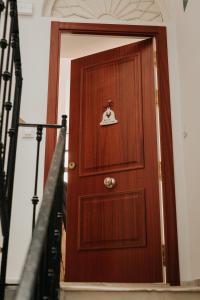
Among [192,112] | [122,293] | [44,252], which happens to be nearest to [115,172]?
[192,112]

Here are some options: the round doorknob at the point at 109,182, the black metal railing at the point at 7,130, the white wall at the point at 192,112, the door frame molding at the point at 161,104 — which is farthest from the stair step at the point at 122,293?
the round doorknob at the point at 109,182

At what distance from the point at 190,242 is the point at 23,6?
8.29 feet

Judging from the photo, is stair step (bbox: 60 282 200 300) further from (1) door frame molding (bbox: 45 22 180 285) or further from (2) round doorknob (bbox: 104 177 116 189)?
(2) round doorknob (bbox: 104 177 116 189)

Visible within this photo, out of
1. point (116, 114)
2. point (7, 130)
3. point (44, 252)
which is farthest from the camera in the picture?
point (116, 114)

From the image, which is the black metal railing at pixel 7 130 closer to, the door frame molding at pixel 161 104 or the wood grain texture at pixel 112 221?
the door frame molding at pixel 161 104

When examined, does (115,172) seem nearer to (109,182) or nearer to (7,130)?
(109,182)

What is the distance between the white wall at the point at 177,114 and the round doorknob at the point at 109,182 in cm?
55

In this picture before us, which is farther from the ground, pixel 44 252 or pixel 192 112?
pixel 192 112

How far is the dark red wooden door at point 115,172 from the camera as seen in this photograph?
3631 mm

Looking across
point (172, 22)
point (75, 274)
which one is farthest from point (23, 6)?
point (75, 274)

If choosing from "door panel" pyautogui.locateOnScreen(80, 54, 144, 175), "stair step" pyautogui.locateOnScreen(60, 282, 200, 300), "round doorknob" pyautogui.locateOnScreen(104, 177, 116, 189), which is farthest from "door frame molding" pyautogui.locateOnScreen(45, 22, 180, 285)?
"stair step" pyautogui.locateOnScreen(60, 282, 200, 300)

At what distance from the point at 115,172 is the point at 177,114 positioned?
725 mm

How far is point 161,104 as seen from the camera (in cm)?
387

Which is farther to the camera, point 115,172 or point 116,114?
point 116,114
